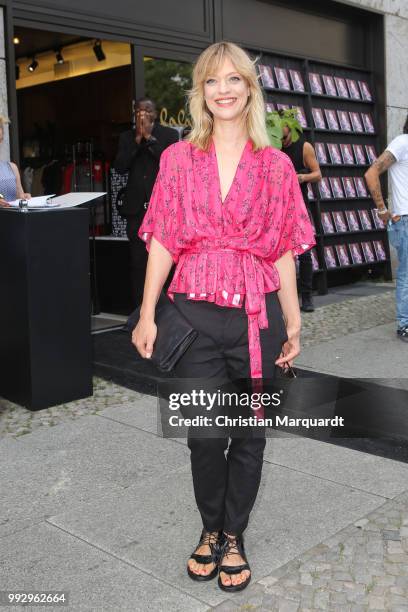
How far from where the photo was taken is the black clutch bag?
2.69 metres

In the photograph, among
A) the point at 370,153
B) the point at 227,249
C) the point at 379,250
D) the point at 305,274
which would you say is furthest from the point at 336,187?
the point at 227,249

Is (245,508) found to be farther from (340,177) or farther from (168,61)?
(340,177)

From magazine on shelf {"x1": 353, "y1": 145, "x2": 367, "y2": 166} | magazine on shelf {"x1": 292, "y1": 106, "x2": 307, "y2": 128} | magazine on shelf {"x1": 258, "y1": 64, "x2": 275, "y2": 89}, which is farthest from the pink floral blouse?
magazine on shelf {"x1": 353, "y1": 145, "x2": 367, "y2": 166}

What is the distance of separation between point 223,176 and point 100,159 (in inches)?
279

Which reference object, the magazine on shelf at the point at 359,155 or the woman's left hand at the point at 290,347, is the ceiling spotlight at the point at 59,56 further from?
the woman's left hand at the point at 290,347

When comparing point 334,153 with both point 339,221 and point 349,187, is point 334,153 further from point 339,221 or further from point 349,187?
point 339,221

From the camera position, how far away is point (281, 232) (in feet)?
9.37

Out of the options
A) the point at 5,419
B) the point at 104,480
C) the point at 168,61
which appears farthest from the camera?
the point at 168,61

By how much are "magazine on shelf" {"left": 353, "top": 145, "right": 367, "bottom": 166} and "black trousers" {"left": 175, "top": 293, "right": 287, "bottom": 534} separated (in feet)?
28.3

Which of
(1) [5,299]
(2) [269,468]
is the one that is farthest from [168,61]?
(2) [269,468]

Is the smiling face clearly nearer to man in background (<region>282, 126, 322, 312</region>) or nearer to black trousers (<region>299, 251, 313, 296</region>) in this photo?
man in background (<region>282, 126, 322, 312</region>)

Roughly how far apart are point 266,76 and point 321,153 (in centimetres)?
140

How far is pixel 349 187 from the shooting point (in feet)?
35.6

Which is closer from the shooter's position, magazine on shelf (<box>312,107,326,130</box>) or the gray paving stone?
the gray paving stone
